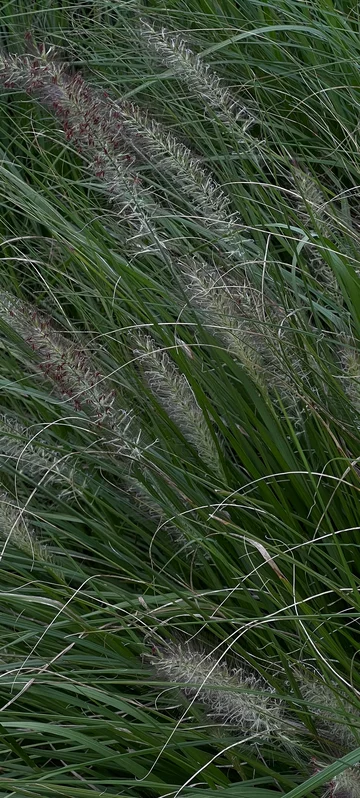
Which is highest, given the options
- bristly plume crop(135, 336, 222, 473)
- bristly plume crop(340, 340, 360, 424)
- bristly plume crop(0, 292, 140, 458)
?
bristly plume crop(0, 292, 140, 458)

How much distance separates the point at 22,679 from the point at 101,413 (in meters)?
0.44

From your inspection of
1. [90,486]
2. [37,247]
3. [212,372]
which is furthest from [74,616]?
[37,247]

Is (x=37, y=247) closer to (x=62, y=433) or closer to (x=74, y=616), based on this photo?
(x=62, y=433)

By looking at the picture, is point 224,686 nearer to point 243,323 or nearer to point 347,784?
point 347,784

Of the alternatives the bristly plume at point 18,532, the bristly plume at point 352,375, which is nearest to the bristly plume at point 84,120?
the bristly plume at point 352,375

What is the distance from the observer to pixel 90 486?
1.99 meters

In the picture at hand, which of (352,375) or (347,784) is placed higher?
(352,375)

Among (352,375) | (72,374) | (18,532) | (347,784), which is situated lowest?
(347,784)

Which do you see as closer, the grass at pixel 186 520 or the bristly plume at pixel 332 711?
the bristly plume at pixel 332 711

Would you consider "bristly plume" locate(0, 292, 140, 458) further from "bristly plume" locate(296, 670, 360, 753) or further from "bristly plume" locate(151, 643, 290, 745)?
"bristly plume" locate(296, 670, 360, 753)

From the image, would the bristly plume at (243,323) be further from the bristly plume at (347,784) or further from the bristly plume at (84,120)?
the bristly plume at (347,784)

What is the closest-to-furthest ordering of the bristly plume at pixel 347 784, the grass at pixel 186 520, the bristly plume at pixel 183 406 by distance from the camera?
the bristly plume at pixel 347 784, the grass at pixel 186 520, the bristly plume at pixel 183 406

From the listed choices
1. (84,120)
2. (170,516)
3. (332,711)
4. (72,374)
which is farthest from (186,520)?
(84,120)

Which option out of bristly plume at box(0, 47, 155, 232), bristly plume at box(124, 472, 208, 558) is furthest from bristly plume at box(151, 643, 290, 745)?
bristly plume at box(0, 47, 155, 232)
